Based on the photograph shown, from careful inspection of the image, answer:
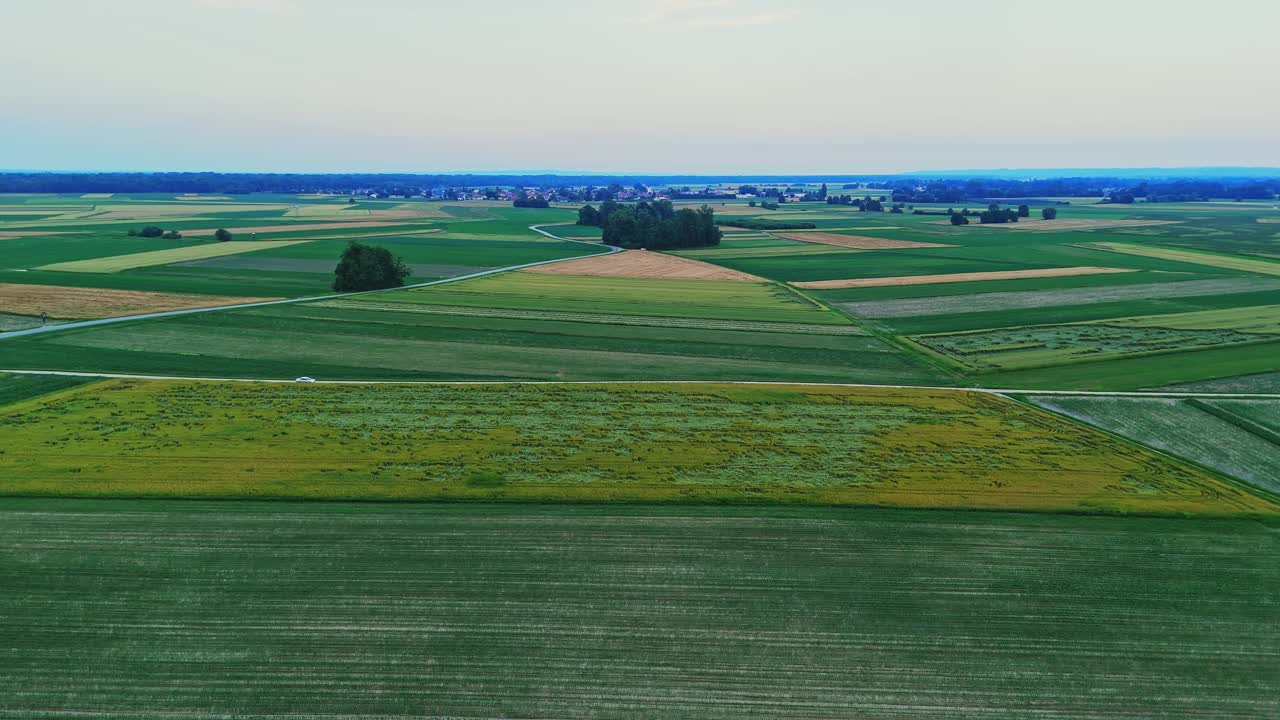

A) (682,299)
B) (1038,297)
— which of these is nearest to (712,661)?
(682,299)

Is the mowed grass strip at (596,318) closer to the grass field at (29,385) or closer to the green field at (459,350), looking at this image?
the green field at (459,350)

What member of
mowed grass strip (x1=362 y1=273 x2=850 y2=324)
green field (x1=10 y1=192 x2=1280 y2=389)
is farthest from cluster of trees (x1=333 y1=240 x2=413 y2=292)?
mowed grass strip (x1=362 y1=273 x2=850 y2=324)

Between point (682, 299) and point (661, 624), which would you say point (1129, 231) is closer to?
point (682, 299)

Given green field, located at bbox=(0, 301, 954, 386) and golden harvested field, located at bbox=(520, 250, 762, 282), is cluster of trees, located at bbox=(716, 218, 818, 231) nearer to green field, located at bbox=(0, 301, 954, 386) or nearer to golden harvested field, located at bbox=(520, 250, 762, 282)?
golden harvested field, located at bbox=(520, 250, 762, 282)

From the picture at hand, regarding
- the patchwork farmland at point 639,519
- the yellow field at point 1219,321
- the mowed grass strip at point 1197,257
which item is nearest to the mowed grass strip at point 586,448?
the patchwork farmland at point 639,519

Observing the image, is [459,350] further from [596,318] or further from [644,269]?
[644,269]
